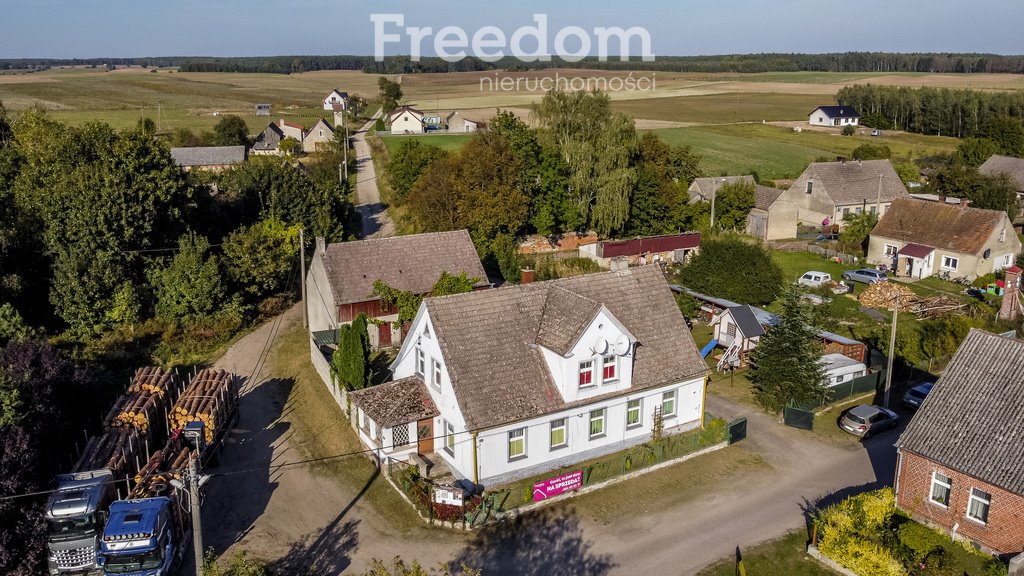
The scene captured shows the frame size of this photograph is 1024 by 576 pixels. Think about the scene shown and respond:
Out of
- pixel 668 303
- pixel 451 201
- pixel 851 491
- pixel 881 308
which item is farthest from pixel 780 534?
pixel 451 201

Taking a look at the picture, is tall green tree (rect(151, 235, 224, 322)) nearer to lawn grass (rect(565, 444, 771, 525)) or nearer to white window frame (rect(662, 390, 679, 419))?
lawn grass (rect(565, 444, 771, 525))

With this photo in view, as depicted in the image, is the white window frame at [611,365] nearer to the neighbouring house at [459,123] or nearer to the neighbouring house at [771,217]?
the neighbouring house at [771,217]

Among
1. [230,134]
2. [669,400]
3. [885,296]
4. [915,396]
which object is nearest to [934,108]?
[885,296]

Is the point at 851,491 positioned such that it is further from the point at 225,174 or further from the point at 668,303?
the point at 225,174

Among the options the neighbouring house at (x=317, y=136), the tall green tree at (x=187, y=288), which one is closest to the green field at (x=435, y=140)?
the neighbouring house at (x=317, y=136)

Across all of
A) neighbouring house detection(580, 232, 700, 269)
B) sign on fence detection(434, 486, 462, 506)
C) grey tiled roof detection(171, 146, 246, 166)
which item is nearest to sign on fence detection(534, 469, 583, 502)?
sign on fence detection(434, 486, 462, 506)
